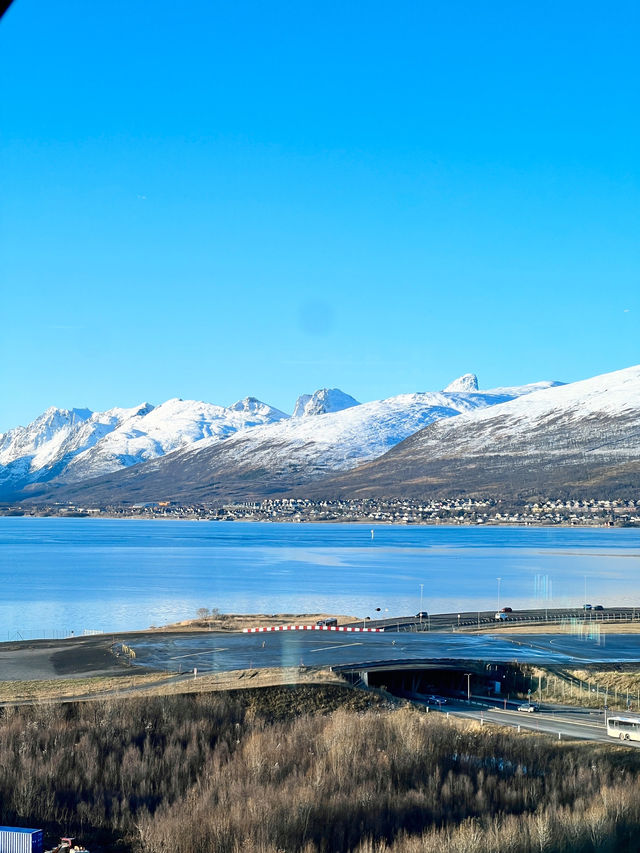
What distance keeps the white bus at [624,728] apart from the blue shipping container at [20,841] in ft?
57.0

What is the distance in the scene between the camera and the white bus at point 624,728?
87.5 feet

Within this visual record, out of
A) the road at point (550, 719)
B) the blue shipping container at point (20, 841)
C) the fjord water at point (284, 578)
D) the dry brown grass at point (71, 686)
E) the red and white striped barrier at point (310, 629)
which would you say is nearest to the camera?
the blue shipping container at point (20, 841)

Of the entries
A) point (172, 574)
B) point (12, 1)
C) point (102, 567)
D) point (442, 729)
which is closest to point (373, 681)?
point (442, 729)

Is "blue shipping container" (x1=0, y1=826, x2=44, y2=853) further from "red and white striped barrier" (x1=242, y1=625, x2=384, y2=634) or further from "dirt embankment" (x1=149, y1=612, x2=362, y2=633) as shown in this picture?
"dirt embankment" (x1=149, y1=612, x2=362, y2=633)

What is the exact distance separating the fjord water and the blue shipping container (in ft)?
136

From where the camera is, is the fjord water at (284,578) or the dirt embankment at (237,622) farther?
the fjord water at (284,578)

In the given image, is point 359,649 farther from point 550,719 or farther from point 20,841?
point 20,841

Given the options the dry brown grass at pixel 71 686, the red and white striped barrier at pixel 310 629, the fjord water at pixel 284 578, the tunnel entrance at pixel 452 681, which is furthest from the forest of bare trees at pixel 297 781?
the fjord water at pixel 284 578

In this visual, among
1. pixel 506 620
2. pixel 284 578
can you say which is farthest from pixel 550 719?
pixel 284 578

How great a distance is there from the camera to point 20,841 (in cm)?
1614

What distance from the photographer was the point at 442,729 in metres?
24.5

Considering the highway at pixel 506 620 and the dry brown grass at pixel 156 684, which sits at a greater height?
the dry brown grass at pixel 156 684

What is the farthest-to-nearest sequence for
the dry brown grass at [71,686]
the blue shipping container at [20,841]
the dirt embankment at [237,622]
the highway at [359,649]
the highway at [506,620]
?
the highway at [506,620] → the dirt embankment at [237,622] → the highway at [359,649] → the dry brown grass at [71,686] → the blue shipping container at [20,841]

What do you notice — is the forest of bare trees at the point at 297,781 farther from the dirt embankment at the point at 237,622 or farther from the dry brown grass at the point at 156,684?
the dirt embankment at the point at 237,622
